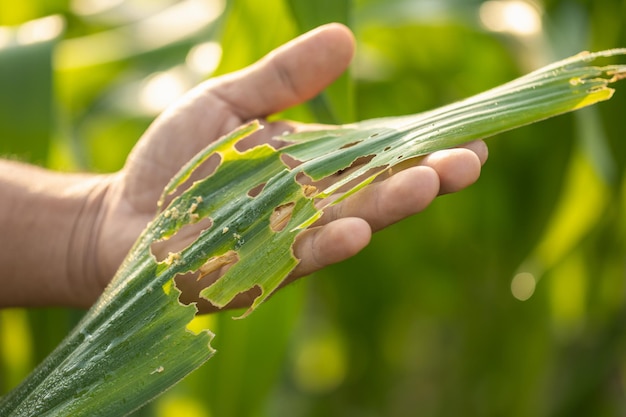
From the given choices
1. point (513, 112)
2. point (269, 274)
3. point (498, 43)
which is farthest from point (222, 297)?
point (498, 43)

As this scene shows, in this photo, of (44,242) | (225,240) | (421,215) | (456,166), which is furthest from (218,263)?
(421,215)

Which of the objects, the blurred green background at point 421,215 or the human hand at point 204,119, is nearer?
the human hand at point 204,119

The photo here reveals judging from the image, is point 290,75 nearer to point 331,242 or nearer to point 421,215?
point 331,242

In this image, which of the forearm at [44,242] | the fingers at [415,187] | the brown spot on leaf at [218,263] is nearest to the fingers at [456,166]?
the fingers at [415,187]

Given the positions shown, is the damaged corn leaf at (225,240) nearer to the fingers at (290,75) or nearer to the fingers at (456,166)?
the fingers at (456,166)

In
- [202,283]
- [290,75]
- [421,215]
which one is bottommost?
[421,215]

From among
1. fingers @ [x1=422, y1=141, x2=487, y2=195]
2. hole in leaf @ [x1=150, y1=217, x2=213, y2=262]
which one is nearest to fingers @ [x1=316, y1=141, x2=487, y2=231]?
fingers @ [x1=422, y1=141, x2=487, y2=195]
